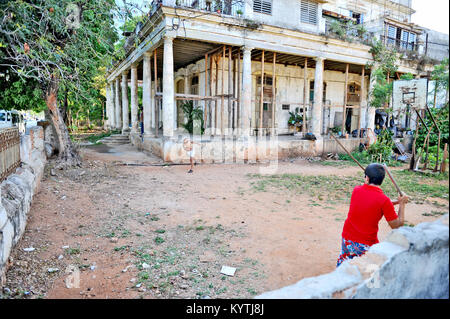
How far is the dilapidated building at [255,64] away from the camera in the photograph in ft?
35.9

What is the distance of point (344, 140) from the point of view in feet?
48.6

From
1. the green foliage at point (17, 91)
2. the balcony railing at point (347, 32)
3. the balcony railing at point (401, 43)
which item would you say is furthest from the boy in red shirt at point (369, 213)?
the balcony railing at point (401, 43)

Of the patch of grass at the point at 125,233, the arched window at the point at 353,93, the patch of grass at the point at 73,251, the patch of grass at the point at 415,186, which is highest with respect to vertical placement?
the arched window at the point at 353,93

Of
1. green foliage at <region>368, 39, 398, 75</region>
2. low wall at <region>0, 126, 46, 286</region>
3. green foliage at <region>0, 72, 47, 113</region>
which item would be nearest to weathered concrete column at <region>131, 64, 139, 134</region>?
green foliage at <region>0, 72, 47, 113</region>

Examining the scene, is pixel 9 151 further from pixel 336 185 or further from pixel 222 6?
pixel 222 6

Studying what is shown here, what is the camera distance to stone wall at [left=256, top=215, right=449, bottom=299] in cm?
181

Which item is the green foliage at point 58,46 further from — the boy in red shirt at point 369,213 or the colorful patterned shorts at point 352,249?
the colorful patterned shorts at point 352,249

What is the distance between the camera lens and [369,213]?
8.81ft

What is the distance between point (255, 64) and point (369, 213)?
46.8 ft

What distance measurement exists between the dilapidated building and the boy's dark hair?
7.47 m

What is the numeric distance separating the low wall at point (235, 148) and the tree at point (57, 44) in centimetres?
320
